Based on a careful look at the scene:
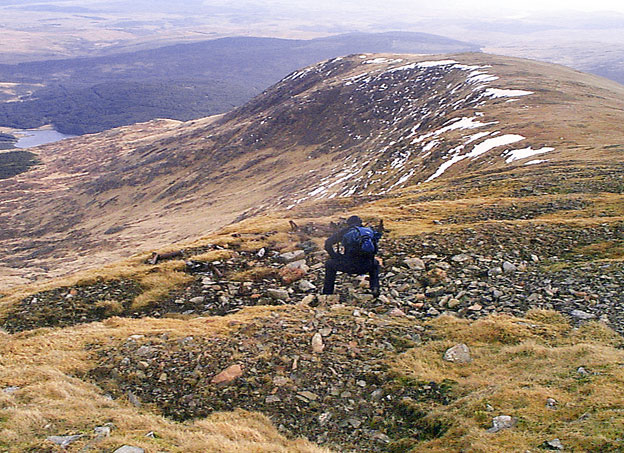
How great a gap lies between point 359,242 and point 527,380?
5.12 metres

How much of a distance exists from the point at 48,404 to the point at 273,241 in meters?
10.9

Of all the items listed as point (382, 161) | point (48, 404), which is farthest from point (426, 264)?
point (382, 161)

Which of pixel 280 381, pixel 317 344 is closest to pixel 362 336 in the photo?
pixel 317 344

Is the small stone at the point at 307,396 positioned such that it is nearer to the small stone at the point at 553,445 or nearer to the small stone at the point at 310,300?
the small stone at the point at 310,300

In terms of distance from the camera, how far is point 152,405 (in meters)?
8.64

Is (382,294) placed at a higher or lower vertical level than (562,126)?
lower

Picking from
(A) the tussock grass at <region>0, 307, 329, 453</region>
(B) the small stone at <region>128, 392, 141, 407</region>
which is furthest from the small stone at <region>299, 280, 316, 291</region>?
(B) the small stone at <region>128, 392, 141, 407</region>

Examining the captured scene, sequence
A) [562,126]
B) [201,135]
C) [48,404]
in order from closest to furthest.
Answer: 1. [48,404]
2. [562,126]
3. [201,135]

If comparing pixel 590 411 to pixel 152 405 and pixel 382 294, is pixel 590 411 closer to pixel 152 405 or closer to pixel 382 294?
pixel 382 294

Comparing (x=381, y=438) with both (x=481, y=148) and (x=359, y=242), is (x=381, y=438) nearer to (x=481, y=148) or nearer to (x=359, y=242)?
(x=359, y=242)

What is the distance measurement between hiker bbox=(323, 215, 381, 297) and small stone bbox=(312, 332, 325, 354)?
231cm

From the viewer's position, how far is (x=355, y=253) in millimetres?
11812

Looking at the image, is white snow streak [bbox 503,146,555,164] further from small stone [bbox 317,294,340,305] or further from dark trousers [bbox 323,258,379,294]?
small stone [bbox 317,294,340,305]

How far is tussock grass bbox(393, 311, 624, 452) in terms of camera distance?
259 inches
